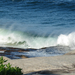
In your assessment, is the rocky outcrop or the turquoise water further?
the turquoise water

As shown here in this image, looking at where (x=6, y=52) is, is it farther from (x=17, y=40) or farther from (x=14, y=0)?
(x=14, y=0)

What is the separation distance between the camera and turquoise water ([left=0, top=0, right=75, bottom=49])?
12180 millimetres

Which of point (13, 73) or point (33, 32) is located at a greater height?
point (33, 32)

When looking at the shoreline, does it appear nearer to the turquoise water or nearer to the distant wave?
the turquoise water

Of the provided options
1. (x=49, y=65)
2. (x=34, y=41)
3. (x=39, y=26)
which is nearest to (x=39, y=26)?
(x=39, y=26)

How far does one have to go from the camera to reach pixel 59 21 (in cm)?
1945

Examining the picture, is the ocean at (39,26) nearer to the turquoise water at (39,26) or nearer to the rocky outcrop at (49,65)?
the turquoise water at (39,26)

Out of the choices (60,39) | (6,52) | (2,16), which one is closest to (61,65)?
(6,52)

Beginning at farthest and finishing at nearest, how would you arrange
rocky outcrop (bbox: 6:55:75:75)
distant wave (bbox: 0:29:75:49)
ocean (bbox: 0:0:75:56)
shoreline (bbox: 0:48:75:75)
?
1. ocean (bbox: 0:0:75:56)
2. distant wave (bbox: 0:29:75:49)
3. rocky outcrop (bbox: 6:55:75:75)
4. shoreline (bbox: 0:48:75:75)

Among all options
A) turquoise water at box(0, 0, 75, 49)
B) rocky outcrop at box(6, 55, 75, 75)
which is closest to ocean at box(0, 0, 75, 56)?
turquoise water at box(0, 0, 75, 49)

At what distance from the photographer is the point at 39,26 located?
17656 millimetres

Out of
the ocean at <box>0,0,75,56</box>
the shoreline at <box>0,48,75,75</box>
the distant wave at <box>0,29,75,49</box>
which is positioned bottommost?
the shoreline at <box>0,48,75,75</box>

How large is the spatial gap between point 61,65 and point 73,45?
6384mm

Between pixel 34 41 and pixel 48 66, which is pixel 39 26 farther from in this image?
pixel 48 66
